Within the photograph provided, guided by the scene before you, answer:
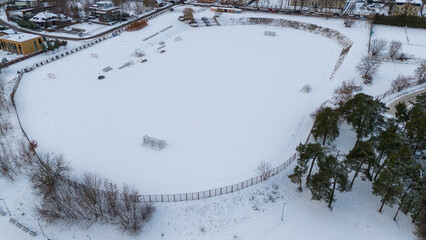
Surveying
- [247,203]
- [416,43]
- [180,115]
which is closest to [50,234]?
[247,203]

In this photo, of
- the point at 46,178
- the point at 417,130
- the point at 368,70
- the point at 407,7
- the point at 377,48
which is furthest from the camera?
the point at 407,7

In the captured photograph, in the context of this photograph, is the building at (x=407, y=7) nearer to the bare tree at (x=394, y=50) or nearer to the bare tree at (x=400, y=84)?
the bare tree at (x=394, y=50)

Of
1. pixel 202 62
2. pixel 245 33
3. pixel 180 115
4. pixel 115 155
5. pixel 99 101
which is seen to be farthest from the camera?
pixel 245 33

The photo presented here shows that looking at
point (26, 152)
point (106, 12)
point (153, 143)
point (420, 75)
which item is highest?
point (106, 12)

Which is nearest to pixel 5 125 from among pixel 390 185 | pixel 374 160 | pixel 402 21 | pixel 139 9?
pixel 374 160

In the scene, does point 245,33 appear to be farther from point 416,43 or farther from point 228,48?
point 416,43

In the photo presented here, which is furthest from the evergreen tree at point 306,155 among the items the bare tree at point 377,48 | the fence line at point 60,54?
the fence line at point 60,54

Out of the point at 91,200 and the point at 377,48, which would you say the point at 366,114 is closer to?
the point at 91,200

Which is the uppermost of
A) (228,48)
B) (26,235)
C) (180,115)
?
(228,48)
